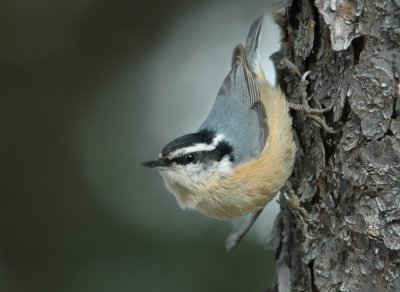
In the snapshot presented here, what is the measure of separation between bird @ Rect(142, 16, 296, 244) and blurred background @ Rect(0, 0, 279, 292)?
823mm

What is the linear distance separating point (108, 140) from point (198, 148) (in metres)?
1.82

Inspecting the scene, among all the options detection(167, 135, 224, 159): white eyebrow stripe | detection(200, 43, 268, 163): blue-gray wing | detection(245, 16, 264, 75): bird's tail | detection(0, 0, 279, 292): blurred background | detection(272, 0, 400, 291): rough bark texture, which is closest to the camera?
detection(272, 0, 400, 291): rough bark texture

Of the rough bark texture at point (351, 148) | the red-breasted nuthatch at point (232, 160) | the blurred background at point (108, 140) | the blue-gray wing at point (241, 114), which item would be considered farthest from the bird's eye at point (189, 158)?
the blurred background at point (108, 140)

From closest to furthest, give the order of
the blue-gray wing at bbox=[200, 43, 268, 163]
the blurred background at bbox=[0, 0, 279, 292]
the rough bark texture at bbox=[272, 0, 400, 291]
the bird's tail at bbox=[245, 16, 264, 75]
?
the rough bark texture at bbox=[272, 0, 400, 291]
the blue-gray wing at bbox=[200, 43, 268, 163]
the bird's tail at bbox=[245, 16, 264, 75]
the blurred background at bbox=[0, 0, 279, 292]

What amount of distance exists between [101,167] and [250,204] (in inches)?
72.2

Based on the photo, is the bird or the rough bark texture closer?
the rough bark texture

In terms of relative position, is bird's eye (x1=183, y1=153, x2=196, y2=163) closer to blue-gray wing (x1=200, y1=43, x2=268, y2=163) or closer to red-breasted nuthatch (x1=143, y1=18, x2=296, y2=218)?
red-breasted nuthatch (x1=143, y1=18, x2=296, y2=218)

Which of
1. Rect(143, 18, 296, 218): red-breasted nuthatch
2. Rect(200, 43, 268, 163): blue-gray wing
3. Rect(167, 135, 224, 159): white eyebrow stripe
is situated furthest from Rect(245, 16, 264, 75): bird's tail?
Rect(167, 135, 224, 159): white eyebrow stripe

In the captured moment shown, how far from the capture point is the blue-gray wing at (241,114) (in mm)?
3502

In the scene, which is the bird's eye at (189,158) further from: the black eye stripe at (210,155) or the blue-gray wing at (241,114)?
the blue-gray wing at (241,114)

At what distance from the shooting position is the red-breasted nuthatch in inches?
133

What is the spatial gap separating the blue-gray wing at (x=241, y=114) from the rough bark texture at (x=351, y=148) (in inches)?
12.9

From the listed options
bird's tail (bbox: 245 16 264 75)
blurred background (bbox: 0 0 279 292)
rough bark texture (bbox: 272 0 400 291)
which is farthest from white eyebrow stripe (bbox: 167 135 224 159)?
blurred background (bbox: 0 0 279 292)

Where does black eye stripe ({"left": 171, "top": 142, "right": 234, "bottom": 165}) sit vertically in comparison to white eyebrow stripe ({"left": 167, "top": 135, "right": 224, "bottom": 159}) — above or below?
below
